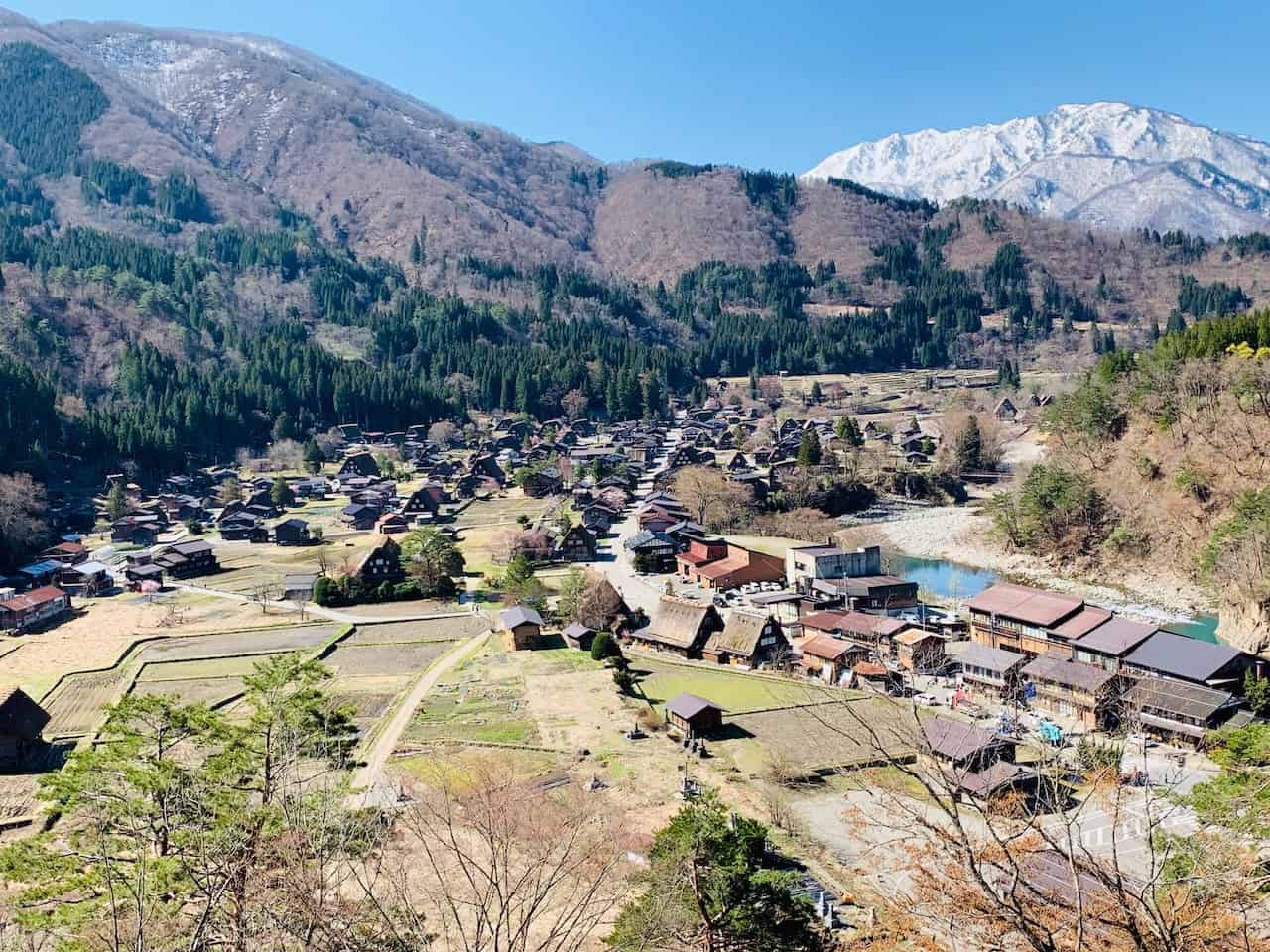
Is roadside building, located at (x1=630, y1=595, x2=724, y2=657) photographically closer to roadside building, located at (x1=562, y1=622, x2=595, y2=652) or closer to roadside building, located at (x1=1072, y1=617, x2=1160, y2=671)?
roadside building, located at (x1=562, y1=622, x2=595, y2=652)

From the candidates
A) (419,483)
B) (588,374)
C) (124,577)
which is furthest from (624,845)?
(588,374)

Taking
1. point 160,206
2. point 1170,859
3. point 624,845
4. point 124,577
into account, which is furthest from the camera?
point 160,206

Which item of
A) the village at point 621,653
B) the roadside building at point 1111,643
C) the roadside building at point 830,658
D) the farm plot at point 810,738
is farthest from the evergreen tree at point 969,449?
the farm plot at point 810,738

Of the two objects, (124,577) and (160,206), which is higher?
(160,206)

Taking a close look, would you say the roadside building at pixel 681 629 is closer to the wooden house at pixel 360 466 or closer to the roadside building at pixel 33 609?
the roadside building at pixel 33 609

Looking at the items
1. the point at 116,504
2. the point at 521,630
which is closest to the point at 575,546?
the point at 521,630

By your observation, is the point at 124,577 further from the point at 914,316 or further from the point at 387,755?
the point at 914,316
